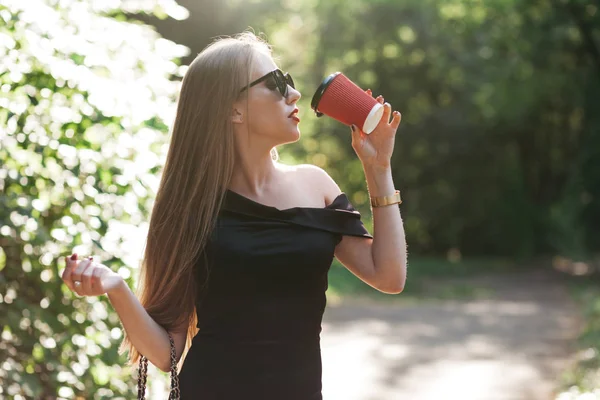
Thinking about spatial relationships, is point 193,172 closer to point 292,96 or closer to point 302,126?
point 292,96

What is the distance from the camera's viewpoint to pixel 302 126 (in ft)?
90.1

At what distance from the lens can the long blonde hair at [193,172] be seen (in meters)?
2.50

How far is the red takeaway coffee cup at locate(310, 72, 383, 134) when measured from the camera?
98.3 inches

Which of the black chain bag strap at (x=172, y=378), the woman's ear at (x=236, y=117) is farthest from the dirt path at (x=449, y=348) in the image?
the woman's ear at (x=236, y=117)

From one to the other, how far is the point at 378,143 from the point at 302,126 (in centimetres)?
2500

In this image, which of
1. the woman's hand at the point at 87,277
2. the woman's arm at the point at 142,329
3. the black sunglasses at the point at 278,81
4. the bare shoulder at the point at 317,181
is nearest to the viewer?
the woman's hand at the point at 87,277

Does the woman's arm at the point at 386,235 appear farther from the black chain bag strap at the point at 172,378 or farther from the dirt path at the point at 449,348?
the dirt path at the point at 449,348

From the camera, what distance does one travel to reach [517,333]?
1184 centimetres

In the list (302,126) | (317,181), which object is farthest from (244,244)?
(302,126)

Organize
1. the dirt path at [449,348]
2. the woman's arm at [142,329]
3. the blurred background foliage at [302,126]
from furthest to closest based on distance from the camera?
the dirt path at [449,348] → the blurred background foliage at [302,126] → the woman's arm at [142,329]

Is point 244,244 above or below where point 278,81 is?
below

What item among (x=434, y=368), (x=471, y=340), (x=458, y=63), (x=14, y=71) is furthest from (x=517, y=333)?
(x=458, y=63)

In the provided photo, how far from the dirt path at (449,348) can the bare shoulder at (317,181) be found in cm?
537

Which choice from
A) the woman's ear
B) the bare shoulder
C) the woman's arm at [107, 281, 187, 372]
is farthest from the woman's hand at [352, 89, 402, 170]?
the woman's arm at [107, 281, 187, 372]
